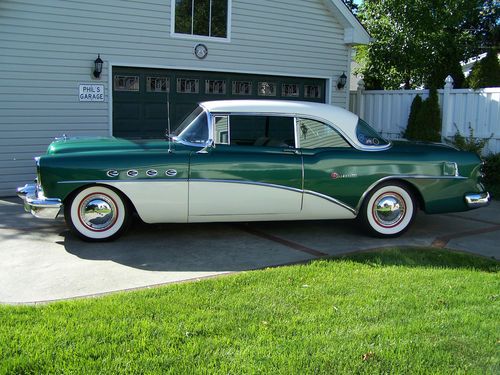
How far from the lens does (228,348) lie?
347 centimetres

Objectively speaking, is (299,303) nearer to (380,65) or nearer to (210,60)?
(210,60)

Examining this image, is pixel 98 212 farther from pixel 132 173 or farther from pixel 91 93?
pixel 91 93

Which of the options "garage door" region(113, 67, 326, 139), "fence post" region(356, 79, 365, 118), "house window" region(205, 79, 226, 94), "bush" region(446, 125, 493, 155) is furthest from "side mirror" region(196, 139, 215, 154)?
"fence post" region(356, 79, 365, 118)

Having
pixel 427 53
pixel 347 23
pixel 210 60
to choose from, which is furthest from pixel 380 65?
pixel 210 60

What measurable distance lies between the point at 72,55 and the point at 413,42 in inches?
358

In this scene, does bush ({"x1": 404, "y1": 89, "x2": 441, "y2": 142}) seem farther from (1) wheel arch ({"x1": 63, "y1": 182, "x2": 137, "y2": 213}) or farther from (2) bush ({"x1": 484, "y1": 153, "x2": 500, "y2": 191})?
(1) wheel arch ({"x1": 63, "y1": 182, "x2": 137, "y2": 213})

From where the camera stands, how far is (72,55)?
968 cm

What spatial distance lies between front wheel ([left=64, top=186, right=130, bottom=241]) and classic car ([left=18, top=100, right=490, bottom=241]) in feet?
0.04

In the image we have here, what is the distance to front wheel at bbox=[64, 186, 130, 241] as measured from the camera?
5967mm

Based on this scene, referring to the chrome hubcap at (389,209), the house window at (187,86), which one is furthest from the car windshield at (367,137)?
the house window at (187,86)

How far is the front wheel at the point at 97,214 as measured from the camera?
5.97m

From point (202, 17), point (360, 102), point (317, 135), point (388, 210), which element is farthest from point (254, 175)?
point (360, 102)

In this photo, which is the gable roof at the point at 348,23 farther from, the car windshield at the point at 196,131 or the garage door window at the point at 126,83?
the car windshield at the point at 196,131

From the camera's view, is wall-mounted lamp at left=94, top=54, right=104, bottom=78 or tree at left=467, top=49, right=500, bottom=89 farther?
tree at left=467, top=49, right=500, bottom=89
